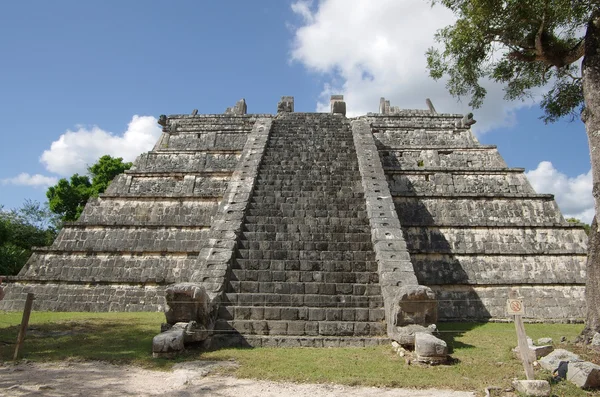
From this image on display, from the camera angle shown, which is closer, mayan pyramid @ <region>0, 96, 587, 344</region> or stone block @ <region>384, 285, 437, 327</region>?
stone block @ <region>384, 285, 437, 327</region>

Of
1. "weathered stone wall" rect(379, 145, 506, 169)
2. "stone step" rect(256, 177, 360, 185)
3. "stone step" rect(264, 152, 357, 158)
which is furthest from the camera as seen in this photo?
"weathered stone wall" rect(379, 145, 506, 169)

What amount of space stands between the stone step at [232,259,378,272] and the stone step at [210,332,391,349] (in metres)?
1.77

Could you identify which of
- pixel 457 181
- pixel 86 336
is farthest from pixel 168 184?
pixel 457 181

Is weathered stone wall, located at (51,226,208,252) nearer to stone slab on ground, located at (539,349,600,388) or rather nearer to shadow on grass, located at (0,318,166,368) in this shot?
shadow on grass, located at (0,318,166,368)

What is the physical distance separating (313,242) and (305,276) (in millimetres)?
1133

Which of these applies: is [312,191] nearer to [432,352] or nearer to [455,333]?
[455,333]

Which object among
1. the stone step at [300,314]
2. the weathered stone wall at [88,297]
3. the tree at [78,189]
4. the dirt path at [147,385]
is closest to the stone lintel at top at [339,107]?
the weathered stone wall at [88,297]

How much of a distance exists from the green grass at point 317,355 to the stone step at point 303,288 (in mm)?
1490

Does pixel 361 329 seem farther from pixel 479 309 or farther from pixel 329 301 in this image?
pixel 479 309

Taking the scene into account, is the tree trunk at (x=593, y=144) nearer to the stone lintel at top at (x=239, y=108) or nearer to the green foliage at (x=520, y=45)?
the green foliage at (x=520, y=45)

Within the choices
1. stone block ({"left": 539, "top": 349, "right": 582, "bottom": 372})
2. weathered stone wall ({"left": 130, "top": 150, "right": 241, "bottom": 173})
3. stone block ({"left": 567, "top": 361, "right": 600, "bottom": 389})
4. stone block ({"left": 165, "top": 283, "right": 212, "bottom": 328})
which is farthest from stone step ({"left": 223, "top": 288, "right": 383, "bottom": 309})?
weathered stone wall ({"left": 130, "top": 150, "right": 241, "bottom": 173})

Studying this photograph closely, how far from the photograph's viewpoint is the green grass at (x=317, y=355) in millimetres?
5199

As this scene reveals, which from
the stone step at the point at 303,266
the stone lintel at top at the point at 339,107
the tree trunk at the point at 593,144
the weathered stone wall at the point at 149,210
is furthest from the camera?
the stone lintel at top at the point at 339,107

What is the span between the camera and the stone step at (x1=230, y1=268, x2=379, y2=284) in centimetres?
833
